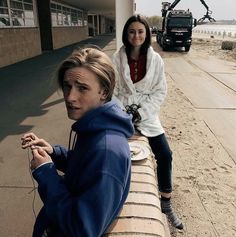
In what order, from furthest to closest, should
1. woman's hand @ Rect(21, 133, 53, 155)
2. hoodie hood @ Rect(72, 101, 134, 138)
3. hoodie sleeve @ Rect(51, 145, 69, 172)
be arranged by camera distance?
hoodie sleeve @ Rect(51, 145, 69, 172), woman's hand @ Rect(21, 133, 53, 155), hoodie hood @ Rect(72, 101, 134, 138)

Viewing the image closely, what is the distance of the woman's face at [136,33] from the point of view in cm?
300

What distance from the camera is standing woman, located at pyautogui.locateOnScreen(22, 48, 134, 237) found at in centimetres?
123

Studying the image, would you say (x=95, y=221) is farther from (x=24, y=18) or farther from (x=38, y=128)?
(x=24, y=18)

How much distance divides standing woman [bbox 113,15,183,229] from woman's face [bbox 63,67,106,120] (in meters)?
1.60

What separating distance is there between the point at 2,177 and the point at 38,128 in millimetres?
1840

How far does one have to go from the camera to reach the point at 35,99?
7.66m

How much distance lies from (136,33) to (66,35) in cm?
2301

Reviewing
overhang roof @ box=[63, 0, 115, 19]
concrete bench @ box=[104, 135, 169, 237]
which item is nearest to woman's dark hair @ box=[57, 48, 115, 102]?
concrete bench @ box=[104, 135, 169, 237]

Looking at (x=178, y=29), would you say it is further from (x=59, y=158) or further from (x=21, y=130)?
(x=59, y=158)

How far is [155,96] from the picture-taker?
10.3 feet

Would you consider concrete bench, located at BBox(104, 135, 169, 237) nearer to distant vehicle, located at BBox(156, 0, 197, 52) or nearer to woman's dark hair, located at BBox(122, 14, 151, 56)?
woman's dark hair, located at BBox(122, 14, 151, 56)

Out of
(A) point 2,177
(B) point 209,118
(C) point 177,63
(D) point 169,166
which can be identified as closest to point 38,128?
(A) point 2,177

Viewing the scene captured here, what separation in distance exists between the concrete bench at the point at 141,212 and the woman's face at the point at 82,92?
2.43 ft

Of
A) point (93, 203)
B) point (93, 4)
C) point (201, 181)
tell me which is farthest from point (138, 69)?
point (93, 4)
